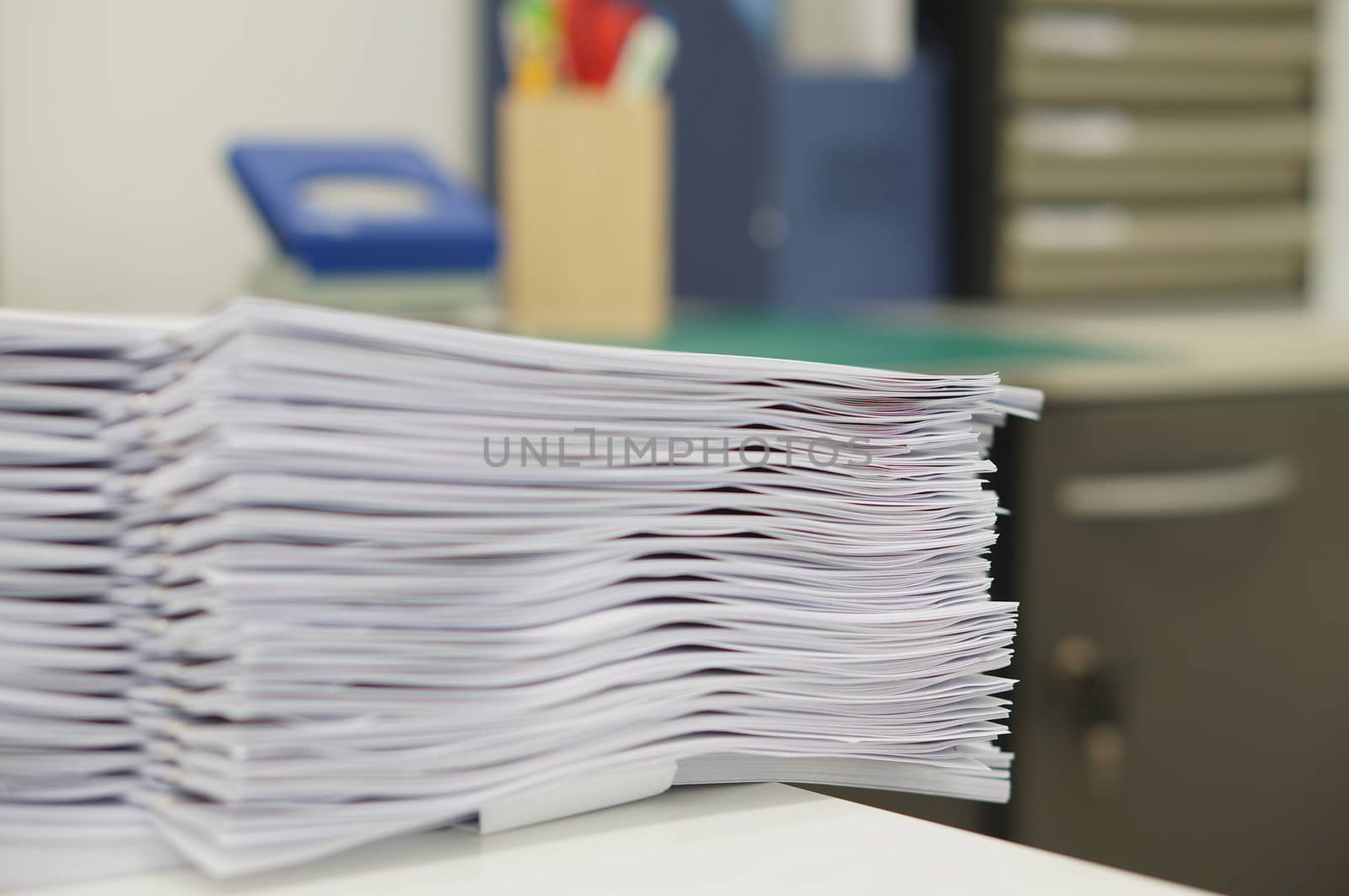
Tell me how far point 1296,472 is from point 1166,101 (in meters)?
0.60

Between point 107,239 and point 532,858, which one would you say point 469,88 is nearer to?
point 107,239

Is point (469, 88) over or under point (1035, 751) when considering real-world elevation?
over

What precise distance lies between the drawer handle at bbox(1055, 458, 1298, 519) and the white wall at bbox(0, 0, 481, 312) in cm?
88

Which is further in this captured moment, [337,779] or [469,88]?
[469,88]

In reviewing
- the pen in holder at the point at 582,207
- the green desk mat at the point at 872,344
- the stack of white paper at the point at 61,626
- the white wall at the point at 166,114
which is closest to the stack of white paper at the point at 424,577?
the stack of white paper at the point at 61,626

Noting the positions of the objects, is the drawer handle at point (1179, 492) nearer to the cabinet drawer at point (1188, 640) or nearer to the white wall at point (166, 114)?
the cabinet drawer at point (1188, 640)

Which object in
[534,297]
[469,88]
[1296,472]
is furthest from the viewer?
[469,88]

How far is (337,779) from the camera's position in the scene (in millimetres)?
316

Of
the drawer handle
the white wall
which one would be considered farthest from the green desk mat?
the white wall

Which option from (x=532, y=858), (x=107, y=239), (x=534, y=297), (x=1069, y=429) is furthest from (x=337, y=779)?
(x=107, y=239)

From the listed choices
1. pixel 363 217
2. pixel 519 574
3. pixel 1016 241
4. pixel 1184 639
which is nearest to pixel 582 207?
pixel 363 217

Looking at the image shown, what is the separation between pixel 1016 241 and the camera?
160 centimetres

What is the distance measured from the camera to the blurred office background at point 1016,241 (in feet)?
3.81

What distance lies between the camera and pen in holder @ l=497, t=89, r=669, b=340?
4.37ft
